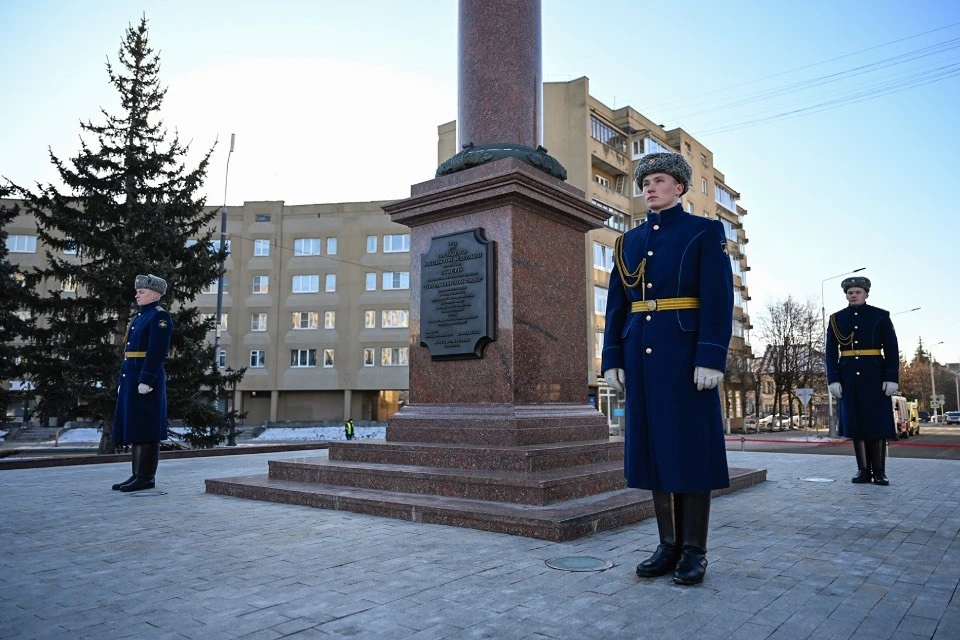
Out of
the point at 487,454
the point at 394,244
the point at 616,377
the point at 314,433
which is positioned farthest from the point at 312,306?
the point at 616,377

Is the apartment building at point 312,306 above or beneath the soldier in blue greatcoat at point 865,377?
above

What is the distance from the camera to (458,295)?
708 centimetres

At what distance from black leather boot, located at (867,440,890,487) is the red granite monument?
1.30 metres

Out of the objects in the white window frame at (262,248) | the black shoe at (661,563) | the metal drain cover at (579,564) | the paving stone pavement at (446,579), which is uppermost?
the white window frame at (262,248)

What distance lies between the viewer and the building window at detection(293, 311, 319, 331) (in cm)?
4869

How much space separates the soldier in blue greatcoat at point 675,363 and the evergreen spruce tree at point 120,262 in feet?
54.5

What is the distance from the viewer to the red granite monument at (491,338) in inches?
233

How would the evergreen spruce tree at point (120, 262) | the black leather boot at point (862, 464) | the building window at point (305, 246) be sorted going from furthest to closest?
the building window at point (305, 246) < the evergreen spruce tree at point (120, 262) < the black leather boot at point (862, 464)

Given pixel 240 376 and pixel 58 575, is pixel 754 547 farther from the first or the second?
pixel 240 376

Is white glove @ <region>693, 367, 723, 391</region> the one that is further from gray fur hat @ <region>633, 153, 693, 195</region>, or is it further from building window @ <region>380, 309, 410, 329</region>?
building window @ <region>380, 309, 410, 329</region>

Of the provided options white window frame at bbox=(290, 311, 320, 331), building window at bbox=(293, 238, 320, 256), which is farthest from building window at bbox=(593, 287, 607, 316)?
building window at bbox=(293, 238, 320, 256)

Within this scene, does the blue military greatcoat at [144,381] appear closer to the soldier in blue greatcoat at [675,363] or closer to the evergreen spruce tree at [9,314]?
the soldier in blue greatcoat at [675,363]

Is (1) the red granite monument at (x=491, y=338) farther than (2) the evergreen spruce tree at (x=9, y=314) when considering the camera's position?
No

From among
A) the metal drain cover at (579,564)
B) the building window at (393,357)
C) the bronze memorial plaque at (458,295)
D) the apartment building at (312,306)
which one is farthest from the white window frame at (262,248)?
the metal drain cover at (579,564)
